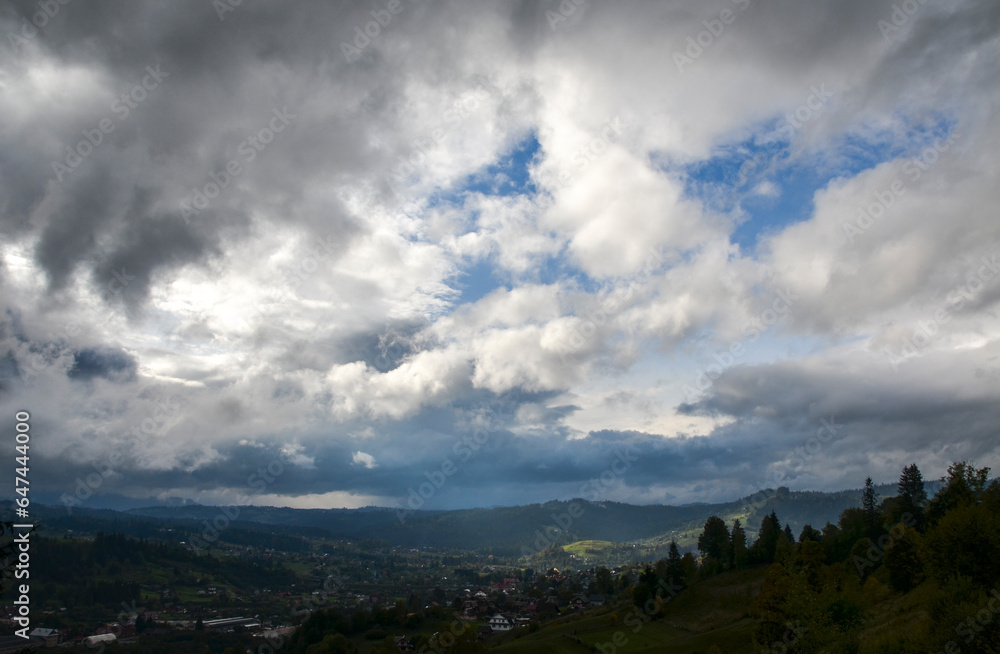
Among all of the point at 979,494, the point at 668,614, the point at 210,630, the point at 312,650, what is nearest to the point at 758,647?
the point at 979,494

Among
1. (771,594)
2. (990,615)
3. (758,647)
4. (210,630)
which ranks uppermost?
(990,615)

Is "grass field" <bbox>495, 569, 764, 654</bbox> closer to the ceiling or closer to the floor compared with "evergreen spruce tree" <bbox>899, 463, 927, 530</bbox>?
closer to the floor

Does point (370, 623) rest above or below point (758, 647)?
below

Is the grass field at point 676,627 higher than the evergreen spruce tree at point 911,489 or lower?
lower

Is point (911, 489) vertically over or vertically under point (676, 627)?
over

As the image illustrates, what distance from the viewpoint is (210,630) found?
6230 inches

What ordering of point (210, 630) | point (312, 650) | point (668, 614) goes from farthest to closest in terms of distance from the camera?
point (210, 630), point (312, 650), point (668, 614)

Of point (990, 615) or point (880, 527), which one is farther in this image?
point (880, 527)

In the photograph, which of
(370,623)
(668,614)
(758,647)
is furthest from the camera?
(370,623)

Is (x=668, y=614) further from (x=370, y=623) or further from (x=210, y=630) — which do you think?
(x=210, y=630)

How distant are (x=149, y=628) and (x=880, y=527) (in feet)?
644

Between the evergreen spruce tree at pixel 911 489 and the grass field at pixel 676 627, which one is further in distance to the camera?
the evergreen spruce tree at pixel 911 489

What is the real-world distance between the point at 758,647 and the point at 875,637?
47.6 ft

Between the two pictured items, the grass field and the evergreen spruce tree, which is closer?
the grass field
